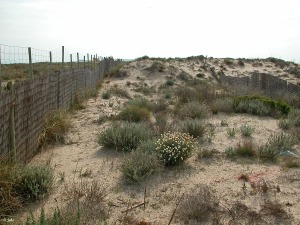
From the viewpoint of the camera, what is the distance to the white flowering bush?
676 centimetres

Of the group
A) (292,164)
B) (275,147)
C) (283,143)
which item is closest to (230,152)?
(275,147)

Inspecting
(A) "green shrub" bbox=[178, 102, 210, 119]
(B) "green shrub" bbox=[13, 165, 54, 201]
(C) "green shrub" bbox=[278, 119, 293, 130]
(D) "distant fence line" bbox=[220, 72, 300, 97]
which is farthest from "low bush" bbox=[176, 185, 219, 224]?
(D) "distant fence line" bbox=[220, 72, 300, 97]

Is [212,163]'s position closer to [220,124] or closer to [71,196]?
[71,196]

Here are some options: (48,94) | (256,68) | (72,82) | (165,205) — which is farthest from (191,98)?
(256,68)

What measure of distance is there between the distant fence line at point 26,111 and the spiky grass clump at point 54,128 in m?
0.17

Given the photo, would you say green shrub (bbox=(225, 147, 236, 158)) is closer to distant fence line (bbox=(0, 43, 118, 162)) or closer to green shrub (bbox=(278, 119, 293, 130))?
green shrub (bbox=(278, 119, 293, 130))

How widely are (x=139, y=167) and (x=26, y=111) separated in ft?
8.11

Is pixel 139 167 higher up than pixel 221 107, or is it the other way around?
pixel 221 107

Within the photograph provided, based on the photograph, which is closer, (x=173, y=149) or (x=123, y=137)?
(x=173, y=149)

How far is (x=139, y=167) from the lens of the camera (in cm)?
615

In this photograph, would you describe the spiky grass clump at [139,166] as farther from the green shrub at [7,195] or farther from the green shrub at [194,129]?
the green shrub at [194,129]

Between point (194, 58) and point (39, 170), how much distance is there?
117 ft

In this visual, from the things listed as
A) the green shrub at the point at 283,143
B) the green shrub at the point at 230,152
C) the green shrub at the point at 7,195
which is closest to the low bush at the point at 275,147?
the green shrub at the point at 283,143

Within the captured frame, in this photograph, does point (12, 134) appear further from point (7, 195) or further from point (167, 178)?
point (167, 178)
